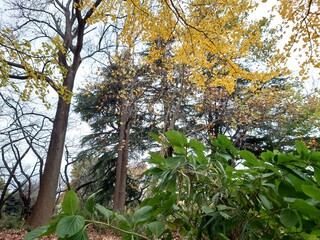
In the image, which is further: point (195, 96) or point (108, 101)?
point (108, 101)

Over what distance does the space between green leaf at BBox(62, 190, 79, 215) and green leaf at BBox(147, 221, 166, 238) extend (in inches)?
5.5

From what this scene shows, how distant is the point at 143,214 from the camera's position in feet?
1.67

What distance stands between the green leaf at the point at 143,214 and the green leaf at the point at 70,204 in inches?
4.9

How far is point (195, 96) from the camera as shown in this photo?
29.0ft

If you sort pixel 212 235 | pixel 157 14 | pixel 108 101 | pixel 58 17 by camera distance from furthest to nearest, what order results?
pixel 108 101, pixel 58 17, pixel 157 14, pixel 212 235

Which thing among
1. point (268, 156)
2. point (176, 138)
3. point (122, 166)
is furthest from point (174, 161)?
point (122, 166)

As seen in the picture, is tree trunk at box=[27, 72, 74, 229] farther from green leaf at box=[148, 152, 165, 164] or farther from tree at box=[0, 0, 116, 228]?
green leaf at box=[148, 152, 165, 164]

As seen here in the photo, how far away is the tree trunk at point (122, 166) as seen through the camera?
870 centimetres

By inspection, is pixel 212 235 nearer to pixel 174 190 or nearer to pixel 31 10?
pixel 174 190

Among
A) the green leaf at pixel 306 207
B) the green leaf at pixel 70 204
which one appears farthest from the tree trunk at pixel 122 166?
the green leaf at pixel 306 207

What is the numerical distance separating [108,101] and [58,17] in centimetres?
374

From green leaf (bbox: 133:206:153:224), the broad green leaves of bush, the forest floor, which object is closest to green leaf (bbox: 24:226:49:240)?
the broad green leaves of bush

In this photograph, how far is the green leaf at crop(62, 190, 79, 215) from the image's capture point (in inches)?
16.7

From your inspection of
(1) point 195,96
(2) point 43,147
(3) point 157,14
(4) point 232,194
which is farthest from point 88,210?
(2) point 43,147
